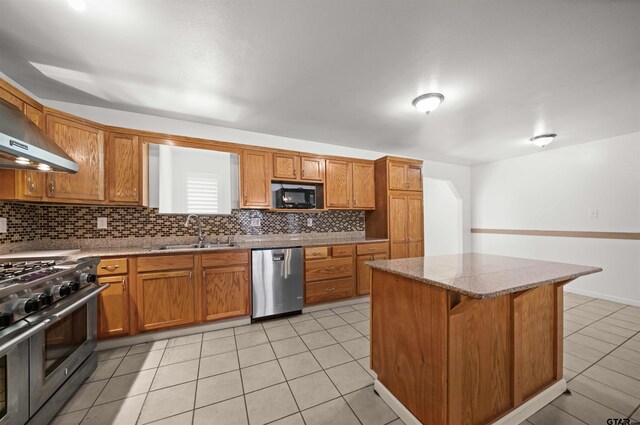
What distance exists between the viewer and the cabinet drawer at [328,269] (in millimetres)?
3089

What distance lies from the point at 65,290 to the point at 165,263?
87cm

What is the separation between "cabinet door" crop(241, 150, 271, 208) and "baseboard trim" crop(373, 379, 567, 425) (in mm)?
2352

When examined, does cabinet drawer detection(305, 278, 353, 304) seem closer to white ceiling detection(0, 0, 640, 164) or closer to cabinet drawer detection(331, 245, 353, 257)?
cabinet drawer detection(331, 245, 353, 257)

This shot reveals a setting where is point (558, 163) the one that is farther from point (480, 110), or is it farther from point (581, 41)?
point (581, 41)

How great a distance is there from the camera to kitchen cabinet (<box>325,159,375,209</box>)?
12.1ft

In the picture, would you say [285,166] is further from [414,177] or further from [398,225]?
[414,177]

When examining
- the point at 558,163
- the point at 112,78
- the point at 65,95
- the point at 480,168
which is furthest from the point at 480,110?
the point at 65,95

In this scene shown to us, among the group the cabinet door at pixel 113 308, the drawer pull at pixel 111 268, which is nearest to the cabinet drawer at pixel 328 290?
the cabinet door at pixel 113 308

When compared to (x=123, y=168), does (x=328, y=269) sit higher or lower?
lower

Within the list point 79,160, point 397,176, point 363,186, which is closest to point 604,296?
point 397,176

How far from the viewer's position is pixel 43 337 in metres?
1.38

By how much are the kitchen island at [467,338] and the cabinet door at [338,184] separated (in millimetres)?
2088

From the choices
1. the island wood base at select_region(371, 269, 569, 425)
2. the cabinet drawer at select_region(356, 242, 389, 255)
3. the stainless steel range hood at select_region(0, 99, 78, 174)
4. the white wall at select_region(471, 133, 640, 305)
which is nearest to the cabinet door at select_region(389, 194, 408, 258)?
the cabinet drawer at select_region(356, 242, 389, 255)

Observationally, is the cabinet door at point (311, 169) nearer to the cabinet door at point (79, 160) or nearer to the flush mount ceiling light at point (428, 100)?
the flush mount ceiling light at point (428, 100)
